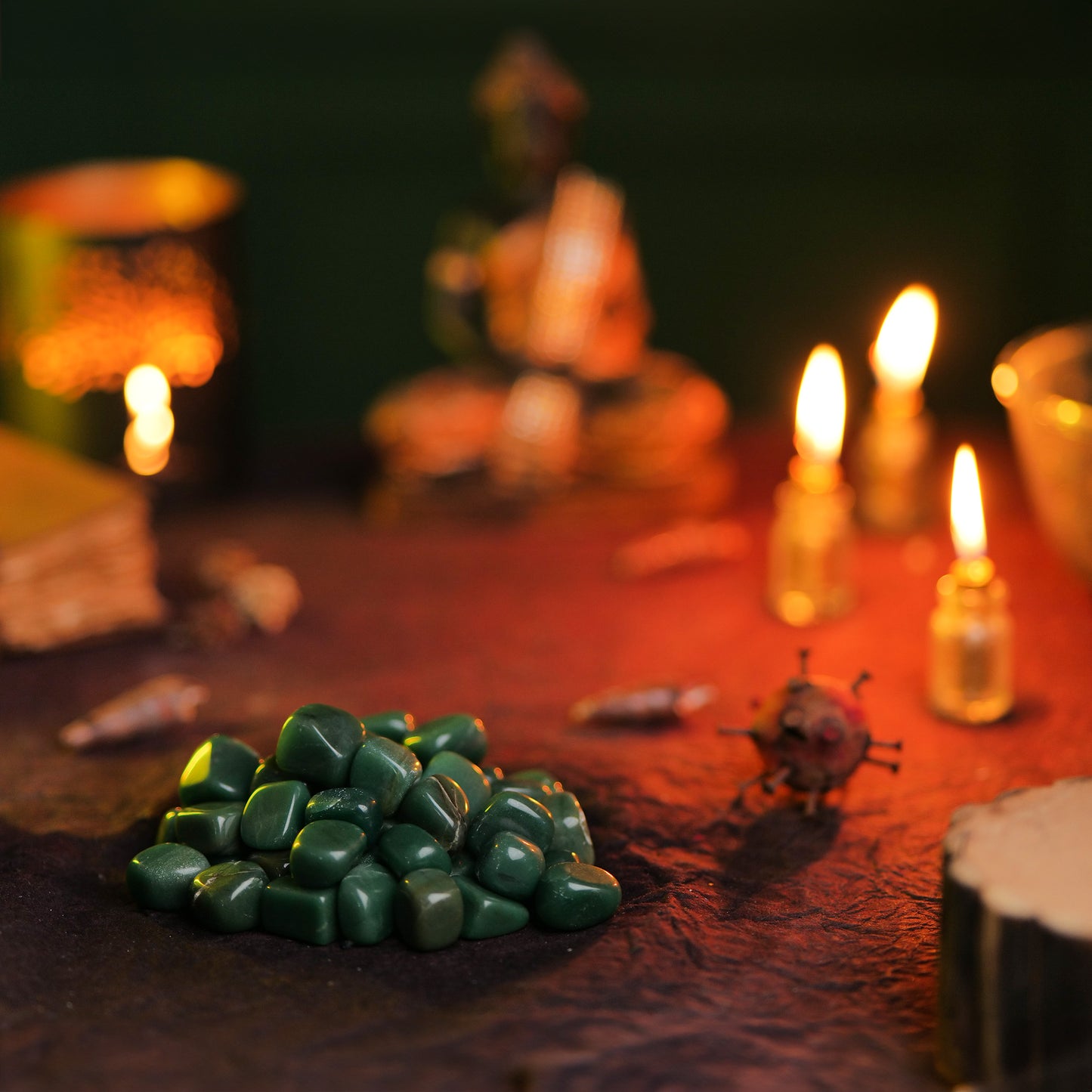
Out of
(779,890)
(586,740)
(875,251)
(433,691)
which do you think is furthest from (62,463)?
(875,251)

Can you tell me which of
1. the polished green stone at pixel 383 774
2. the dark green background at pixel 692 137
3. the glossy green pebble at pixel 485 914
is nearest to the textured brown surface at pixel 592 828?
the glossy green pebble at pixel 485 914

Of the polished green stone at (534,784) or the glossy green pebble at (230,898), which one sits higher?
the polished green stone at (534,784)

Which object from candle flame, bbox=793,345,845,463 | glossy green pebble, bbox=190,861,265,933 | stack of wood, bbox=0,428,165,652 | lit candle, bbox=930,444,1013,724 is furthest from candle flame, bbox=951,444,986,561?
stack of wood, bbox=0,428,165,652

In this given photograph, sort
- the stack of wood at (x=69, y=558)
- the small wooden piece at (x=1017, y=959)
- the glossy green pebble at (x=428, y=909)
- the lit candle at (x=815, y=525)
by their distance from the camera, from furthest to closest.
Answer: the lit candle at (x=815, y=525) < the stack of wood at (x=69, y=558) < the glossy green pebble at (x=428, y=909) < the small wooden piece at (x=1017, y=959)

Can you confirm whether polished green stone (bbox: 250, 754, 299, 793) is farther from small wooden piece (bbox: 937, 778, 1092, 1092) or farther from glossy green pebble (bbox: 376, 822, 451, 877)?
small wooden piece (bbox: 937, 778, 1092, 1092)

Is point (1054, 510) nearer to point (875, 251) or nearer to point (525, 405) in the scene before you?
point (525, 405)

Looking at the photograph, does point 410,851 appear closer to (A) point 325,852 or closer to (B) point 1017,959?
(A) point 325,852

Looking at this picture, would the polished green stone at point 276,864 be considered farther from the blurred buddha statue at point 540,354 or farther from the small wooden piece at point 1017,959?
the blurred buddha statue at point 540,354
